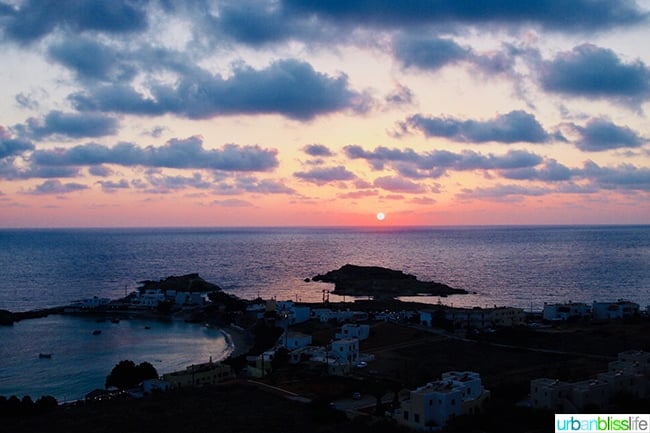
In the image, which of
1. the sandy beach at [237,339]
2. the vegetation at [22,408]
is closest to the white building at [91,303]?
the sandy beach at [237,339]

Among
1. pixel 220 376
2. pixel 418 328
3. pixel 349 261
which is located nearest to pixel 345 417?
pixel 220 376

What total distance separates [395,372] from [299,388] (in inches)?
287

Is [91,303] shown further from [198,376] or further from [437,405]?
[437,405]

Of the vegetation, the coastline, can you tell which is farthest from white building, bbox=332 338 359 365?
the vegetation

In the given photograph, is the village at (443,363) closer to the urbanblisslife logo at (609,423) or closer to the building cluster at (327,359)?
the building cluster at (327,359)

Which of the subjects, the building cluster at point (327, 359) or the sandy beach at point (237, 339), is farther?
the sandy beach at point (237, 339)

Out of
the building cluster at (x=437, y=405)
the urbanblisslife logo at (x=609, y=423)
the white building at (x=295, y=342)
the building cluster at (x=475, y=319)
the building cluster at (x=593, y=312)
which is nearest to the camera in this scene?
the urbanblisslife logo at (x=609, y=423)

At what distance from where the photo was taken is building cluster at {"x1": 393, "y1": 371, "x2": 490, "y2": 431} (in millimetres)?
27656

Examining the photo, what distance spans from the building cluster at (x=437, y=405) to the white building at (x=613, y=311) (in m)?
39.9

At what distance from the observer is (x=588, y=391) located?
2884 cm

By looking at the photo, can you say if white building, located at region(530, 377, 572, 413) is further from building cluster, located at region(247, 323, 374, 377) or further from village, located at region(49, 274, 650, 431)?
building cluster, located at region(247, 323, 374, 377)

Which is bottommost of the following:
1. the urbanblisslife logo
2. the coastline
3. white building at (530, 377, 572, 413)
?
the coastline

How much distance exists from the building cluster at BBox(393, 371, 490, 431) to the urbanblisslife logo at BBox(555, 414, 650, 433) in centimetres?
735

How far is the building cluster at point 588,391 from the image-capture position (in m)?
28.6
